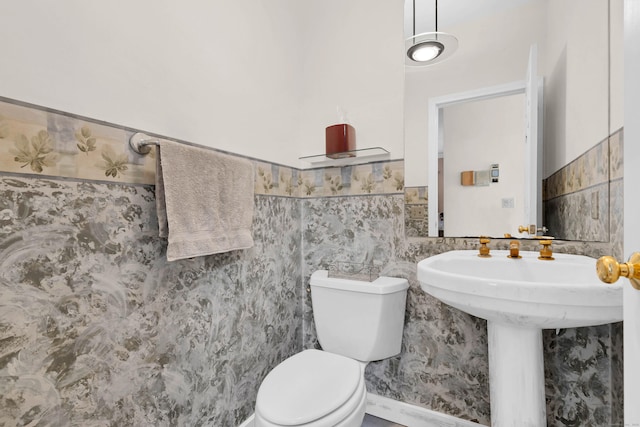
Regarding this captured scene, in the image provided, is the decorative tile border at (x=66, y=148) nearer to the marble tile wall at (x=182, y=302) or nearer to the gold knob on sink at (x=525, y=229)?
the marble tile wall at (x=182, y=302)

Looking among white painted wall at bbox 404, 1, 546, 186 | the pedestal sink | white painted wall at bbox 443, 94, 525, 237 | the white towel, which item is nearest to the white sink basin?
the pedestal sink

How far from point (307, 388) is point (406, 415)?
2.35ft

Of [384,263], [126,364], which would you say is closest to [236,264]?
[126,364]

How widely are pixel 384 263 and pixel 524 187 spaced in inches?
27.2

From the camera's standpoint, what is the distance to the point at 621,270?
1.35ft

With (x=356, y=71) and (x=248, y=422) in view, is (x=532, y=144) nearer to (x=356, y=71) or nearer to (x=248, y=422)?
(x=356, y=71)

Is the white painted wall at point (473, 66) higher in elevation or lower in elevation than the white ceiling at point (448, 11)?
lower

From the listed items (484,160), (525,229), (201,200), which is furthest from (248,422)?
(484,160)

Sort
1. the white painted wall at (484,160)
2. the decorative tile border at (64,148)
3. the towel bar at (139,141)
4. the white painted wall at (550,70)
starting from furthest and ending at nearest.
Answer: the white painted wall at (484,160) < the white painted wall at (550,70) < the towel bar at (139,141) < the decorative tile border at (64,148)

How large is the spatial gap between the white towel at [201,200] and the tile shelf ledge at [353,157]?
1.72 feet

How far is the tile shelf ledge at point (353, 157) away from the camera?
1522 millimetres

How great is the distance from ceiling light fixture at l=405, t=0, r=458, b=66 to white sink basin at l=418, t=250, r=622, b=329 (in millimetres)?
947

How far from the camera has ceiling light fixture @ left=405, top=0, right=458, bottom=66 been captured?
1.39 meters

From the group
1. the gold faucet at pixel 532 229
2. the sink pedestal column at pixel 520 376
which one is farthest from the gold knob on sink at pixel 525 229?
the sink pedestal column at pixel 520 376
